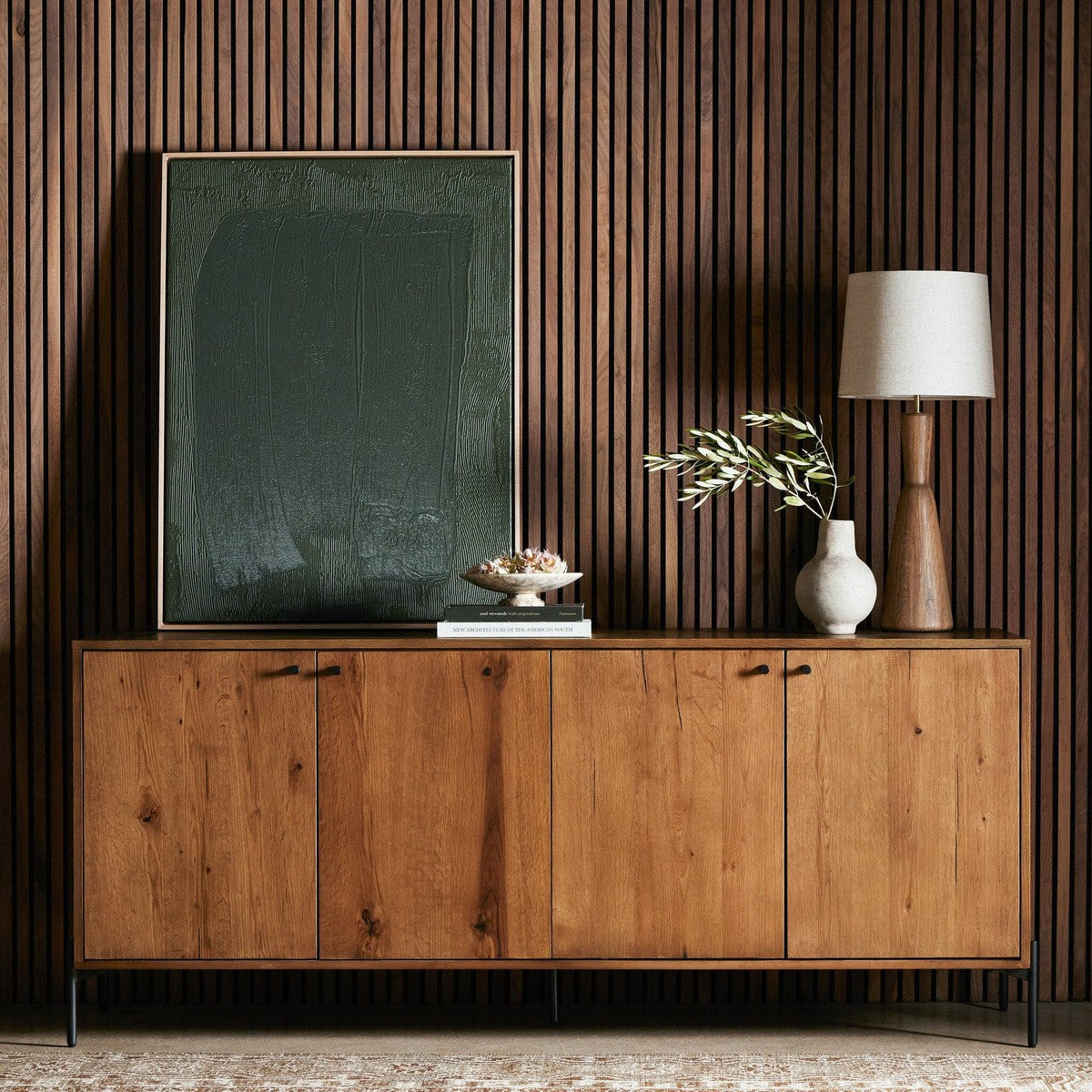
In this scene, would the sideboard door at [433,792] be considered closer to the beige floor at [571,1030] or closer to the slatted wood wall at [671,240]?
the beige floor at [571,1030]

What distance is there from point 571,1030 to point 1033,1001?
3.82 ft

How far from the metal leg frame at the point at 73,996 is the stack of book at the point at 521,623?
1.23 m

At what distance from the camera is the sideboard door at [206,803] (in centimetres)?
292

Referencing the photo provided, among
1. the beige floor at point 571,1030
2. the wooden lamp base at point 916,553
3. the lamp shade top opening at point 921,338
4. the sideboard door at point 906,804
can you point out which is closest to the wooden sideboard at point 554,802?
the sideboard door at point 906,804

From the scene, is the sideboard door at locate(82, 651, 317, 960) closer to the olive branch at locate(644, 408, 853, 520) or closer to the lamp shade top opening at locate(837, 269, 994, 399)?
the olive branch at locate(644, 408, 853, 520)

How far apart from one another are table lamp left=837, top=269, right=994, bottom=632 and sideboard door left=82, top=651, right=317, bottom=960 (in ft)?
5.03

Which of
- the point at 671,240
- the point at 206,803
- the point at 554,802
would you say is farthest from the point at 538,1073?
the point at 671,240

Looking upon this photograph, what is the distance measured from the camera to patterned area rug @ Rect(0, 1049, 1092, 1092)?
2803mm

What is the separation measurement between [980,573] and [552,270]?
146cm

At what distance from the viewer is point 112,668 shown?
293cm

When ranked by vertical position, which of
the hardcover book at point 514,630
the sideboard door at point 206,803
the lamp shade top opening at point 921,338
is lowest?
the sideboard door at point 206,803

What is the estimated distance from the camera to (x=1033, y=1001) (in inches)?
117

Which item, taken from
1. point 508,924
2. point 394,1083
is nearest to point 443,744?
point 508,924

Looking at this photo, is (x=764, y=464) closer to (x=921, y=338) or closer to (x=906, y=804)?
(x=921, y=338)
